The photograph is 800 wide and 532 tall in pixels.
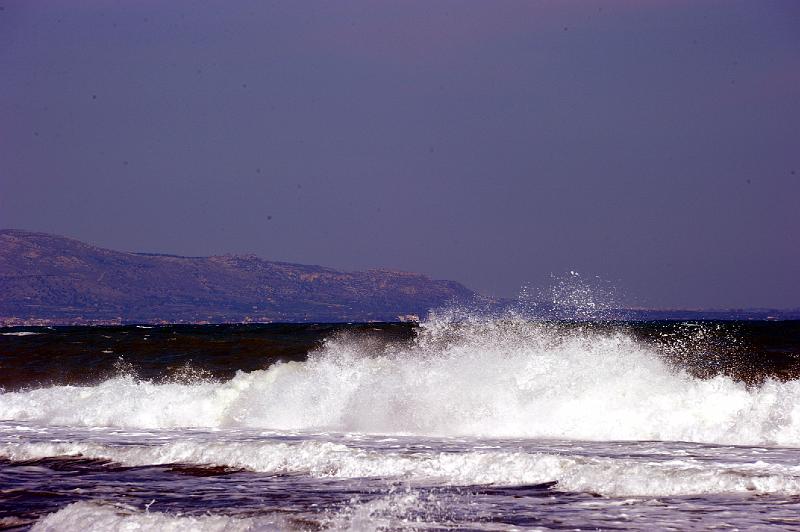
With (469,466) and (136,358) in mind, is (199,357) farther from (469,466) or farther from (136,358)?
(469,466)

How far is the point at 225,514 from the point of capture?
33.5 ft

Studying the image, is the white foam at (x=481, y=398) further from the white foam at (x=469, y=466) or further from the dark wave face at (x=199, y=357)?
the white foam at (x=469, y=466)

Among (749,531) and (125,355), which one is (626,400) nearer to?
(749,531)

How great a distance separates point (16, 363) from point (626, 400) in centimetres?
2247

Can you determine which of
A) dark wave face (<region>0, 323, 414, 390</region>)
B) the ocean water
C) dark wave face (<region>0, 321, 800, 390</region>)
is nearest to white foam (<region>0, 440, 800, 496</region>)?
the ocean water

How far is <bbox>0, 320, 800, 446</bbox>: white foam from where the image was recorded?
1689 centimetres

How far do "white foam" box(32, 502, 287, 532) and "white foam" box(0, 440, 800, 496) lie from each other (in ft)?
10.1

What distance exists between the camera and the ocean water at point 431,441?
1013cm

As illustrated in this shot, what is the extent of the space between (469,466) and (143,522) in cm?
459

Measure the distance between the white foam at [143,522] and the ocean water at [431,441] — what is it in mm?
32

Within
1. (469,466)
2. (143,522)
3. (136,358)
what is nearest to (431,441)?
(469,466)

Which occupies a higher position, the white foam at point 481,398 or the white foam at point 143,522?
the white foam at point 481,398

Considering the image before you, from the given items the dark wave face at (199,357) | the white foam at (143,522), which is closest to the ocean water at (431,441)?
the white foam at (143,522)

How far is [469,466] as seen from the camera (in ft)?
41.6
